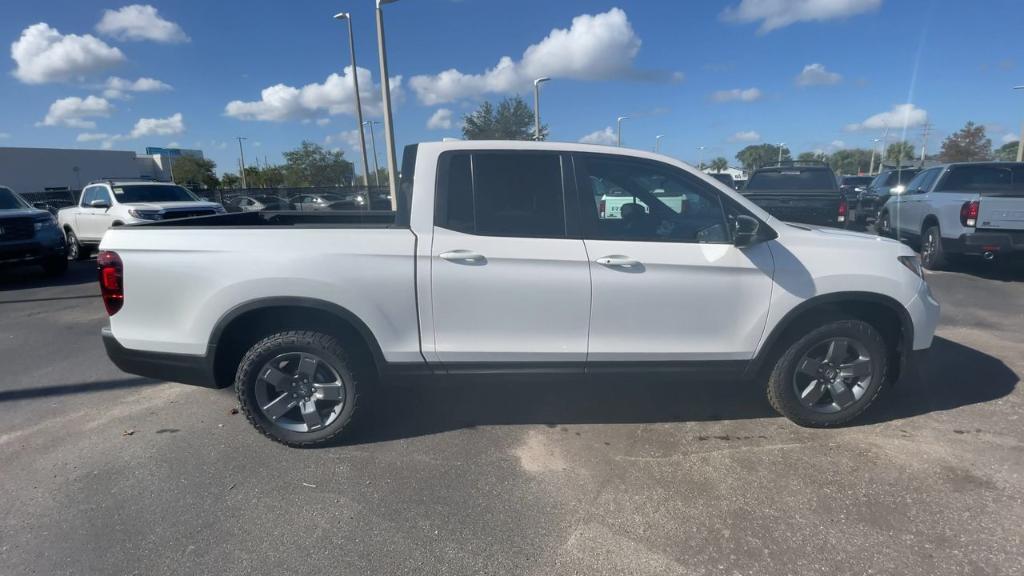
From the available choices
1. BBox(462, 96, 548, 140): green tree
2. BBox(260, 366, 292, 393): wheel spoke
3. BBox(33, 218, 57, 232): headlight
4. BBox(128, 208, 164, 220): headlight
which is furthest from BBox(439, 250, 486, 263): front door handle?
BBox(462, 96, 548, 140): green tree

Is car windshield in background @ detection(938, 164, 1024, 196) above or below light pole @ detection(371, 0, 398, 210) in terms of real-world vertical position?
below

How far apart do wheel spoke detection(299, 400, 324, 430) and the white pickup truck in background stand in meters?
8.70

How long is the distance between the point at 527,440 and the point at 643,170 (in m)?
1.84

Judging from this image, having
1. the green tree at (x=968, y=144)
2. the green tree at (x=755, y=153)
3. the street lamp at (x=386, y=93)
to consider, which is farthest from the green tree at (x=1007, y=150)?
the street lamp at (x=386, y=93)

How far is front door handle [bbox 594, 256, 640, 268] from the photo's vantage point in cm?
313

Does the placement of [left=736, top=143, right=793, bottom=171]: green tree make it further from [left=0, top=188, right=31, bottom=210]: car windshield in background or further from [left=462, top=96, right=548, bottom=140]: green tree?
[left=0, top=188, right=31, bottom=210]: car windshield in background

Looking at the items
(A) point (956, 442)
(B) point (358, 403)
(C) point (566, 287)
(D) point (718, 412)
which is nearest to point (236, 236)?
(B) point (358, 403)

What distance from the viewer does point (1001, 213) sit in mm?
7262

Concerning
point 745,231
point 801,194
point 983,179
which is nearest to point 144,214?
point 745,231

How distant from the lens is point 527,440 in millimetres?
3494

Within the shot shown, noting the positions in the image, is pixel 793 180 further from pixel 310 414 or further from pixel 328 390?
pixel 310 414

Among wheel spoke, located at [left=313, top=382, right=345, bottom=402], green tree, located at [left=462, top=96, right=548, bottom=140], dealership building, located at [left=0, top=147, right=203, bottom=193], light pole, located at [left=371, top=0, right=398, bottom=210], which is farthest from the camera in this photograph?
dealership building, located at [left=0, top=147, right=203, bottom=193]

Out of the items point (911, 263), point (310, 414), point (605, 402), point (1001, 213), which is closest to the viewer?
point (310, 414)

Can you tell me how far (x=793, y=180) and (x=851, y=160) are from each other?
93249mm
